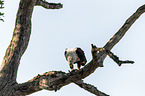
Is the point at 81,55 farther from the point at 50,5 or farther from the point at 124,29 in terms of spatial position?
the point at 124,29

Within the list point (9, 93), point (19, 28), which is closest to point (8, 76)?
point (9, 93)

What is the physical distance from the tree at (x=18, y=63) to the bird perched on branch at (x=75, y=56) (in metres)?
2.03

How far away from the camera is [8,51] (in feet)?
26.8

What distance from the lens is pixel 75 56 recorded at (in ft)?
31.8

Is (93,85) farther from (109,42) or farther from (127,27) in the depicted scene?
(127,27)

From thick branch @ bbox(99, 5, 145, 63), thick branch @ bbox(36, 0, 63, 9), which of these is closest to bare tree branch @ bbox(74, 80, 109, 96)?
thick branch @ bbox(99, 5, 145, 63)

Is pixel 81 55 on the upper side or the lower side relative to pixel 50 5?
lower

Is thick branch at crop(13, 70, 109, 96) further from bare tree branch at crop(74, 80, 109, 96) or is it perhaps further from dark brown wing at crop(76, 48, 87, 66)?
dark brown wing at crop(76, 48, 87, 66)

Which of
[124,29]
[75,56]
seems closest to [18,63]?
[75,56]

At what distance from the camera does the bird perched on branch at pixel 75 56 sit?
381 inches

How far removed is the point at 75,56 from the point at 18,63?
8.21 ft

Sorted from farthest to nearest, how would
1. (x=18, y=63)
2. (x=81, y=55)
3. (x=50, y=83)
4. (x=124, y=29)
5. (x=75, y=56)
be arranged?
(x=81, y=55) → (x=75, y=56) → (x=18, y=63) → (x=124, y=29) → (x=50, y=83)

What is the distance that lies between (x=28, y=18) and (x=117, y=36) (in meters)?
3.48

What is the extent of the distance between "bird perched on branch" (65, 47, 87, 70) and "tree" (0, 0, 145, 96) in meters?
2.03
